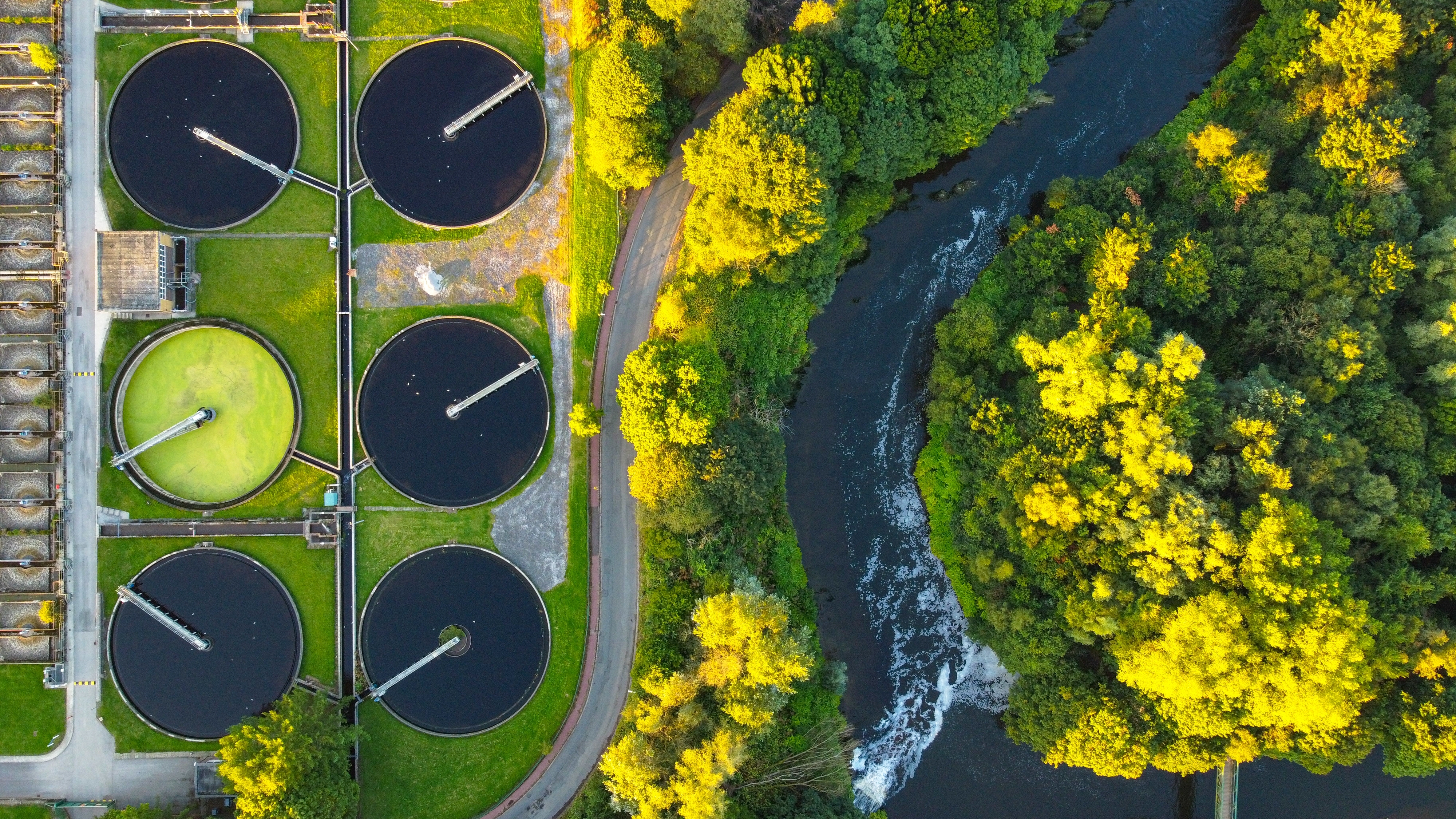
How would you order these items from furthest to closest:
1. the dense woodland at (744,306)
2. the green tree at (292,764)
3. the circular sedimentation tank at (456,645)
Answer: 1. the circular sedimentation tank at (456,645)
2. the dense woodland at (744,306)
3. the green tree at (292,764)

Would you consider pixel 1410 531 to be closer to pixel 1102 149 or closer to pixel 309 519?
pixel 1102 149

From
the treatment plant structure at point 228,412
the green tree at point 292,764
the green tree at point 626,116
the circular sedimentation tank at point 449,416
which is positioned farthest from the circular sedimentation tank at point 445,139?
the green tree at point 292,764

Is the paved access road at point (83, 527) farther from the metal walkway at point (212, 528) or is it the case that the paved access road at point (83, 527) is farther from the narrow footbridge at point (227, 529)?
the narrow footbridge at point (227, 529)

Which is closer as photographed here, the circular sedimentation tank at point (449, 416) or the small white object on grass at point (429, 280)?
the small white object on grass at point (429, 280)

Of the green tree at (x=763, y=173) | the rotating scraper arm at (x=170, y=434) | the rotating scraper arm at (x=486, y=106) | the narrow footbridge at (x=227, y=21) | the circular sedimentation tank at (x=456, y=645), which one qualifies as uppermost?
the narrow footbridge at (x=227, y=21)

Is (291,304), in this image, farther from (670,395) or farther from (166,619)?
(670,395)

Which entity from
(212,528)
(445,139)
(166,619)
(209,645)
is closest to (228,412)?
(212,528)

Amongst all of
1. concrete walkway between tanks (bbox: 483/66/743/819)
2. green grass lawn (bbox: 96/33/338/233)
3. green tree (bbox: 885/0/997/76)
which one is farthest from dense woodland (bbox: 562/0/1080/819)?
green grass lawn (bbox: 96/33/338/233)
